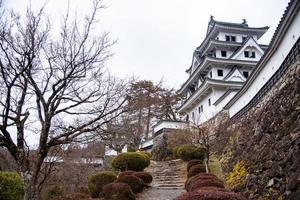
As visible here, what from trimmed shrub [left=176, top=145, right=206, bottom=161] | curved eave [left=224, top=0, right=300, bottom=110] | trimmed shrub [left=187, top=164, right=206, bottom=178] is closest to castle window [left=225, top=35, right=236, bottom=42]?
trimmed shrub [left=176, top=145, right=206, bottom=161]

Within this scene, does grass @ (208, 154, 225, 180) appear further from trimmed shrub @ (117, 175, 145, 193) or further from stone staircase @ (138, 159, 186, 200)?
trimmed shrub @ (117, 175, 145, 193)

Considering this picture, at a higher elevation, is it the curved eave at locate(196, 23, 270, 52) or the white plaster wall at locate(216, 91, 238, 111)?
the curved eave at locate(196, 23, 270, 52)

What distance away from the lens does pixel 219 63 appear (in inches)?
1238

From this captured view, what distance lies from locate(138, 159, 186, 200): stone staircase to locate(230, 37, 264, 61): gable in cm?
1240

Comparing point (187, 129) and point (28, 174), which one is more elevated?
point (187, 129)

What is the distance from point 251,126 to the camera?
14.4 m

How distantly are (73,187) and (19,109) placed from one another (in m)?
14.4

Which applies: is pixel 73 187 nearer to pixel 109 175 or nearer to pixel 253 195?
pixel 109 175

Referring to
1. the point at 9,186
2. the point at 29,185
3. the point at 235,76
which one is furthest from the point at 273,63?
the point at 235,76

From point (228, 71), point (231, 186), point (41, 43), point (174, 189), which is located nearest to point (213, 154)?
point (174, 189)

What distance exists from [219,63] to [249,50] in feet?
11.0

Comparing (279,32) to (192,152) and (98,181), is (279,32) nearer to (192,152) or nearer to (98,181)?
(98,181)

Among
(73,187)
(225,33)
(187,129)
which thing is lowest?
(73,187)

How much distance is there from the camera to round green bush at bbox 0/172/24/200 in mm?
13484
